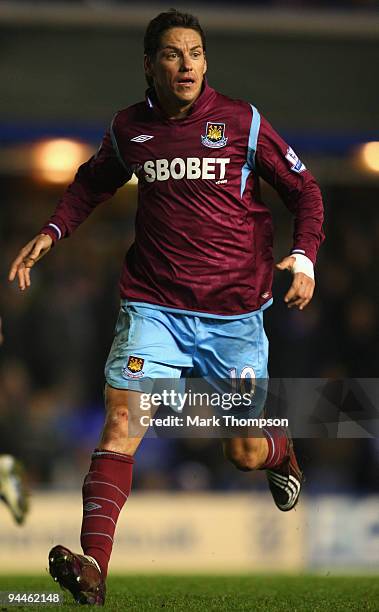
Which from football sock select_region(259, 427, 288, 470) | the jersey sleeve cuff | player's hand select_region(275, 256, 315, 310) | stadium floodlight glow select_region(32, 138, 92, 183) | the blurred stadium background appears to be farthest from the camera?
stadium floodlight glow select_region(32, 138, 92, 183)

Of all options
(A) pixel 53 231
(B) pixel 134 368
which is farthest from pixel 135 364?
(A) pixel 53 231

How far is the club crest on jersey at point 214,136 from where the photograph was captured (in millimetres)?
5750

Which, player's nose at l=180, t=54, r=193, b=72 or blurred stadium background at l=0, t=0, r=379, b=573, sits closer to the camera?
player's nose at l=180, t=54, r=193, b=72

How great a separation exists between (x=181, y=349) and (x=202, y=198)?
64 cm

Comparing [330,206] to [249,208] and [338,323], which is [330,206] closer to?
[338,323]

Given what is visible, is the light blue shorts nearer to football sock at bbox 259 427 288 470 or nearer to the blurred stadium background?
football sock at bbox 259 427 288 470

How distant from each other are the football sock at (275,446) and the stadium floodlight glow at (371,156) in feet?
19.3

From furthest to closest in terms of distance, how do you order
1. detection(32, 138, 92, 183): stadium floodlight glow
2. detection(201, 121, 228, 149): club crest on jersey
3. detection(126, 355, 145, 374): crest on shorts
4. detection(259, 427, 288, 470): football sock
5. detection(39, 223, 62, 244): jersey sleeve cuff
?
detection(32, 138, 92, 183): stadium floodlight glow
detection(259, 427, 288, 470): football sock
detection(39, 223, 62, 244): jersey sleeve cuff
detection(201, 121, 228, 149): club crest on jersey
detection(126, 355, 145, 374): crest on shorts

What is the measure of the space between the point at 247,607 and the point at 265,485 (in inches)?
218

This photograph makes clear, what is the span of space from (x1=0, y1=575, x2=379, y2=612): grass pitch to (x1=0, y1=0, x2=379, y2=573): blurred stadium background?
4002mm

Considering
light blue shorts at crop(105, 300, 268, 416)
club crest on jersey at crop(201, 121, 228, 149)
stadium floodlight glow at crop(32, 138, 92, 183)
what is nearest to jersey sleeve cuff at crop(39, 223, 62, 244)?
light blue shorts at crop(105, 300, 268, 416)

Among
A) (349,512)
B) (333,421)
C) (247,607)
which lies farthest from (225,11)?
(247,607)

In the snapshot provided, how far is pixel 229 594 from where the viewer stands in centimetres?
611

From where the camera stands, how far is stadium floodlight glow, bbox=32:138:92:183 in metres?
11.8
